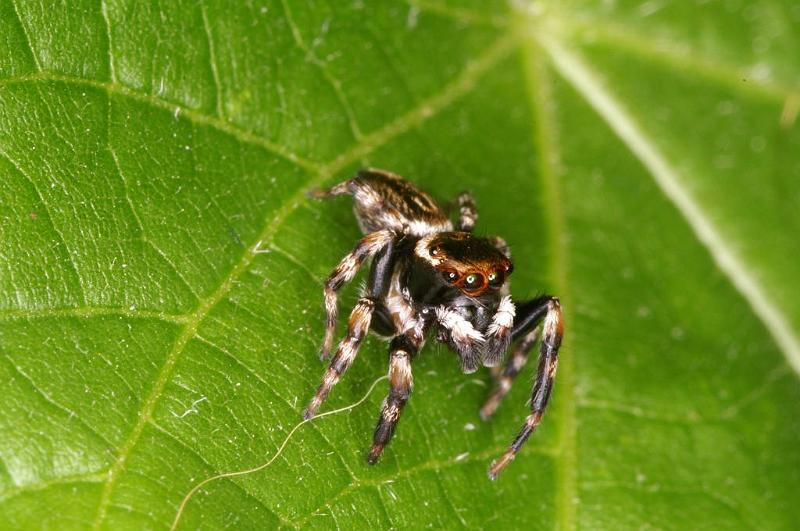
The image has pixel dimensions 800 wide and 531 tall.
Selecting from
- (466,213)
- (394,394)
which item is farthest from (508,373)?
(466,213)

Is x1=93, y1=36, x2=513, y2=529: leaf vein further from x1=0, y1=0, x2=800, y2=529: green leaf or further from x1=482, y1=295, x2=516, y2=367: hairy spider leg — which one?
x1=482, y1=295, x2=516, y2=367: hairy spider leg

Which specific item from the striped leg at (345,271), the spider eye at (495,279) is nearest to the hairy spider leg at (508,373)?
the spider eye at (495,279)

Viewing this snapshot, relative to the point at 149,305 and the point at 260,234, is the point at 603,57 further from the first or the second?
the point at 149,305

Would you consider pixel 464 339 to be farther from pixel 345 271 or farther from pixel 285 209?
pixel 285 209

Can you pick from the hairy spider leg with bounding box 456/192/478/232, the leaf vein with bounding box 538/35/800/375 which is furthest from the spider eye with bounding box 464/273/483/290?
the leaf vein with bounding box 538/35/800/375

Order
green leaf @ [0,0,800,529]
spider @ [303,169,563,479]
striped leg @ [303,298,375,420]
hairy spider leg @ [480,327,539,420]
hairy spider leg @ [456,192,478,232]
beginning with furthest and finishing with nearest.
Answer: hairy spider leg @ [456,192,478,232] < hairy spider leg @ [480,327,539,420] < spider @ [303,169,563,479] < striped leg @ [303,298,375,420] < green leaf @ [0,0,800,529]

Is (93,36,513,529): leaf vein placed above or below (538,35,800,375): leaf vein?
above
